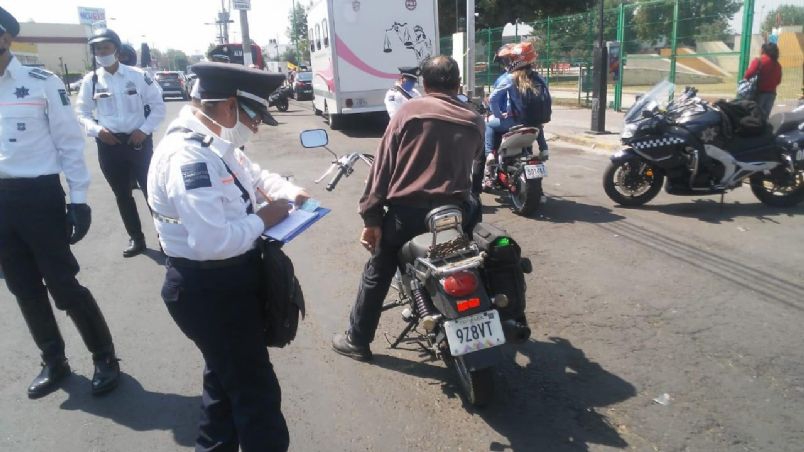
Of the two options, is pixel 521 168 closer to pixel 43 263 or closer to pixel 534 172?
pixel 534 172

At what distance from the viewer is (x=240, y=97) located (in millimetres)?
2260

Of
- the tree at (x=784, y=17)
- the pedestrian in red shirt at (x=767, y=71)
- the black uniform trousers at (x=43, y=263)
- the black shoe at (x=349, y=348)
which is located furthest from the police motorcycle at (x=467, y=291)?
the tree at (x=784, y=17)

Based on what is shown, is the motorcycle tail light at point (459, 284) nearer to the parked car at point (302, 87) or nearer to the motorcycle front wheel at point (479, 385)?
the motorcycle front wheel at point (479, 385)

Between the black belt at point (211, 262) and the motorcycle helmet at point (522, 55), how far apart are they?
16.8 feet

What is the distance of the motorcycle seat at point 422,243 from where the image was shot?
3055 mm

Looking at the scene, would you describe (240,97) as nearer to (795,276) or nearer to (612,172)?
(795,276)

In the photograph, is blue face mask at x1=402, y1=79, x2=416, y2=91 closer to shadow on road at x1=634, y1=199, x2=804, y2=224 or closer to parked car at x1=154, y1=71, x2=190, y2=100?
shadow on road at x1=634, y1=199, x2=804, y2=224

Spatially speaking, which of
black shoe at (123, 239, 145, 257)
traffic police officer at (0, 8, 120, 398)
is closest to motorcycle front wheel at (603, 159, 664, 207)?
black shoe at (123, 239, 145, 257)

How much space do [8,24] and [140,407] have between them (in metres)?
2.25

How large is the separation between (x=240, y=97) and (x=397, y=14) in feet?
42.4

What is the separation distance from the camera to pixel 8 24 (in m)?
3.22

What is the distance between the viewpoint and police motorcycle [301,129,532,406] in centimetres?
291

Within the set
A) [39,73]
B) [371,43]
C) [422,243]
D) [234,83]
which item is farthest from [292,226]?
Result: [371,43]

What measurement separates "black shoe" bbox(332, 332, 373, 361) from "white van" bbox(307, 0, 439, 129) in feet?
37.2
